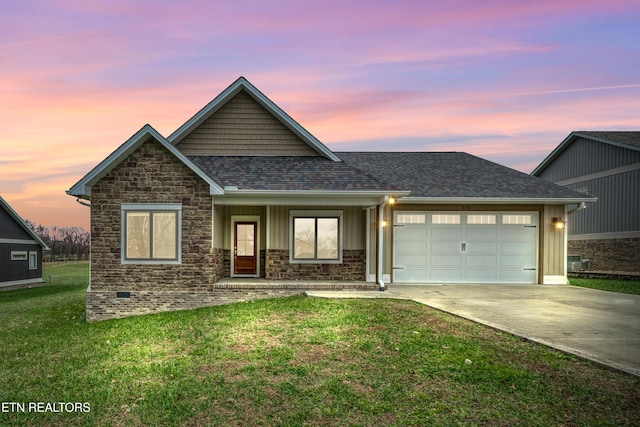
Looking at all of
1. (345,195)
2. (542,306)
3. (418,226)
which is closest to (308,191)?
(345,195)

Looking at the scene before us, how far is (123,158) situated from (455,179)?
1215cm

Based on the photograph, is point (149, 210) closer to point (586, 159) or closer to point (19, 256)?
point (19, 256)

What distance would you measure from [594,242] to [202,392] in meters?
24.0

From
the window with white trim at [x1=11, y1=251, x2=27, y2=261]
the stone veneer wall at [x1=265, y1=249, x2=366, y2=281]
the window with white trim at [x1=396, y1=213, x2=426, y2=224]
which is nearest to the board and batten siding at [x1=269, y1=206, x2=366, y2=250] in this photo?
the stone veneer wall at [x1=265, y1=249, x2=366, y2=281]

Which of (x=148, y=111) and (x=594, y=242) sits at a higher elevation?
(x=148, y=111)

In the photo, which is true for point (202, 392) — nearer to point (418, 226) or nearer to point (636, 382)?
point (636, 382)

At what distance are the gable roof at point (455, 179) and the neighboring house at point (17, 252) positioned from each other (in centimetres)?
2153

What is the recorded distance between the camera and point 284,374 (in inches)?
234

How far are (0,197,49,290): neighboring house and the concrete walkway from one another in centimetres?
2351

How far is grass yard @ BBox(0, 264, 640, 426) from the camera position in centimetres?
479

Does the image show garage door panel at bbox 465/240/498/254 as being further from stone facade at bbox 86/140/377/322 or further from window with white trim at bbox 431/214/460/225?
stone facade at bbox 86/140/377/322

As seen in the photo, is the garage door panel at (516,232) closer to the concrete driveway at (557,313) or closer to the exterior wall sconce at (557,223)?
the exterior wall sconce at (557,223)

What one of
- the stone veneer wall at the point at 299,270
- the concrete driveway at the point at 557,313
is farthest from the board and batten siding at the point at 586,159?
the stone veneer wall at the point at 299,270

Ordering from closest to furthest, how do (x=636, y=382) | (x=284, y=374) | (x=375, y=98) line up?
1. (x=636, y=382)
2. (x=284, y=374)
3. (x=375, y=98)
